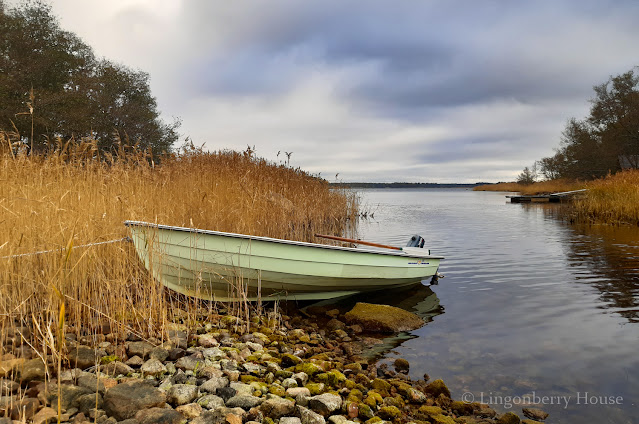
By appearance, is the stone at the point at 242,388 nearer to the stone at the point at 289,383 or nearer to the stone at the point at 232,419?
the stone at the point at 289,383

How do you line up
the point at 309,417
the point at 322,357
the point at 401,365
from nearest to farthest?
the point at 309,417 → the point at 322,357 → the point at 401,365

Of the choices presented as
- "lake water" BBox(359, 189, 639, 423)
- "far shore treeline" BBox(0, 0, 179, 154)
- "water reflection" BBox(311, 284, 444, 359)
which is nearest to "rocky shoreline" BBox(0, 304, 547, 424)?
"lake water" BBox(359, 189, 639, 423)

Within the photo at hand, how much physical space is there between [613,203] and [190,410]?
20834mm

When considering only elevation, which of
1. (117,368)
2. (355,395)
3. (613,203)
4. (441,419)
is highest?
(613,203)

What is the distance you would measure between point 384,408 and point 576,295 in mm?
6171

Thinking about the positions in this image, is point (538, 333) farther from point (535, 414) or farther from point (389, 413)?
point (389, 413)

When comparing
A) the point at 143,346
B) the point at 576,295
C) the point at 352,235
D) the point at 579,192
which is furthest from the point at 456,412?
the point at 579,192

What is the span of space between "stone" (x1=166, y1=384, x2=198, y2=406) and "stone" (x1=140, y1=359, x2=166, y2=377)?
0.40 metres

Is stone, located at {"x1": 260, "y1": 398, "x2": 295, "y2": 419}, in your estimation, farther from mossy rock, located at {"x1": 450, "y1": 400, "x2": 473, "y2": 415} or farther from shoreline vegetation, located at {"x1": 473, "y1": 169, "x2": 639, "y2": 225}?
shoreline vegetation, located at {"x1": 473, "y1": 169, "x2": 639, "y2": 225}

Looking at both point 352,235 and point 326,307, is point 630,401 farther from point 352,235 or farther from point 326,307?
point 352,235

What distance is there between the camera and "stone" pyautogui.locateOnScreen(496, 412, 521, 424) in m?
3.52

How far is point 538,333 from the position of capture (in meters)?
5.88

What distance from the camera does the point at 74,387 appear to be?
3059mm

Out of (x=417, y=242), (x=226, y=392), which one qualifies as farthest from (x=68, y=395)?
(x=417, y=242)
